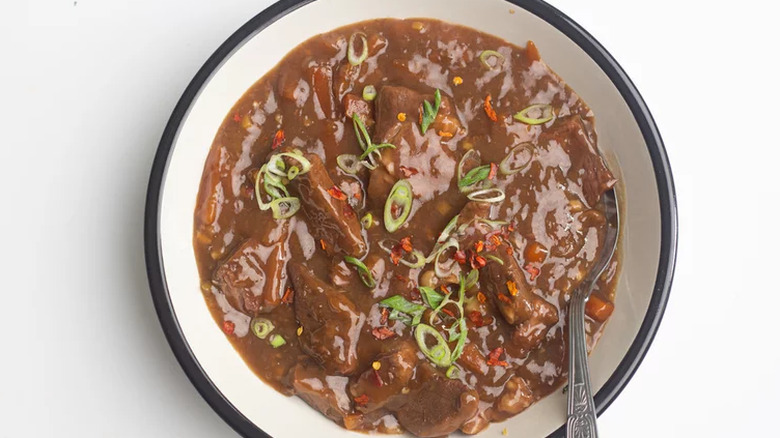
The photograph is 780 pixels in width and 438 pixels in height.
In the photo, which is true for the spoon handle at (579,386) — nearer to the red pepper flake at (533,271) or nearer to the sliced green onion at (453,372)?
the red pepper flake at (533,271)

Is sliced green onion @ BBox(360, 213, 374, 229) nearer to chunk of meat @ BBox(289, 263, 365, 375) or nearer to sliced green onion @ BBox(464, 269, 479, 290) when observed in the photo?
chunk of meat @ BBox(289, 263, 365, 375)

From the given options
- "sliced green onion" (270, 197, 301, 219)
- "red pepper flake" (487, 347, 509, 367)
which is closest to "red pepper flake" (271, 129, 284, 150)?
"sliced green onion" (270, 197, 301, 219)

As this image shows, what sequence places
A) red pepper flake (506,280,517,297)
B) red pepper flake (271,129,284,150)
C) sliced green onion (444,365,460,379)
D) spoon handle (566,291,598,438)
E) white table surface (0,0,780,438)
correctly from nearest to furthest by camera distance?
1. spoon handle (566,291,598,438)
2. red pepper flake (506,280,517,297)
3. sliced green onion (444,365,460,379)
4. red pepper flake (271,129,284,150)
5. white table surface (0,0,780,438)

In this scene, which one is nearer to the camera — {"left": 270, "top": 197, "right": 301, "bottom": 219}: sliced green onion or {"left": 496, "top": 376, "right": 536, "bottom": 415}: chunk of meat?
{"left": 496, "top": 376, "right": 536, "bottom": 415}: chunk of meat

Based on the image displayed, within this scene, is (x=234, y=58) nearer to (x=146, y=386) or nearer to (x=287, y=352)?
(x=287, y=352)

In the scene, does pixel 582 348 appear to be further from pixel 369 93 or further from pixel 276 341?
pixel 369 93

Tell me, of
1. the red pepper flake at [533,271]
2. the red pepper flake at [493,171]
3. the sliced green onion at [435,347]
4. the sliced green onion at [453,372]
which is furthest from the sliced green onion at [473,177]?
the sliced green onion at [453,372]
